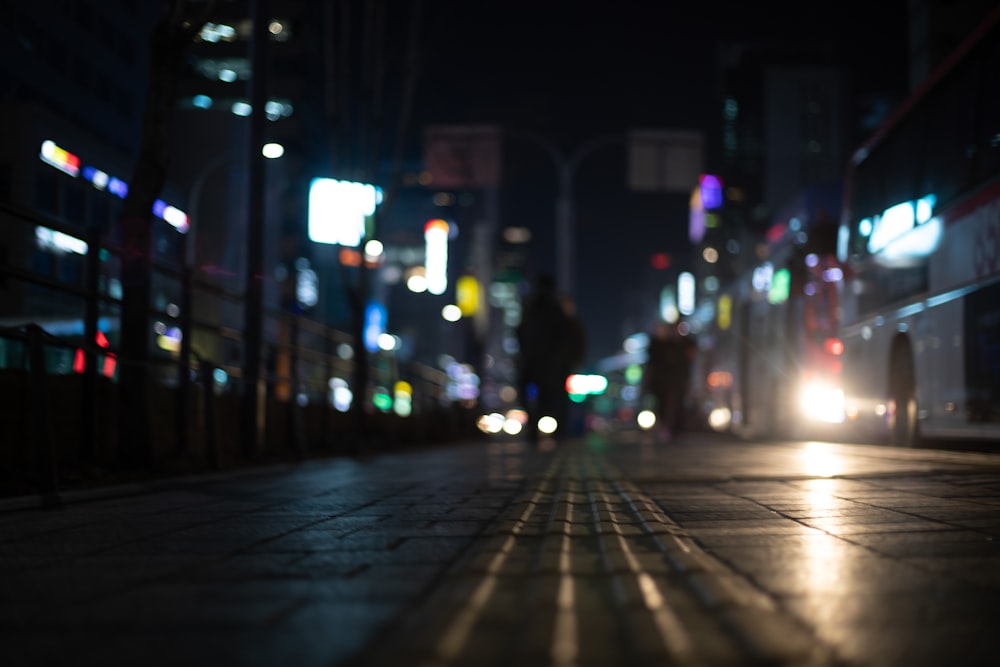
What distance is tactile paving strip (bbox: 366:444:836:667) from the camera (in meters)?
2.58

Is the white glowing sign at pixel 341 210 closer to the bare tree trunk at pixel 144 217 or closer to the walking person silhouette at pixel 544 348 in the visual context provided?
the walking person silhouette at pixel 544 348

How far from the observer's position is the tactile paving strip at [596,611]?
2.58 metres

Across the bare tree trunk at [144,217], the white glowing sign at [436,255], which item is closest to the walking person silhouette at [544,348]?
the bare tree trunk at [144,217]

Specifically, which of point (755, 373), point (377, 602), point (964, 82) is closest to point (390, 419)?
point (755, 373)

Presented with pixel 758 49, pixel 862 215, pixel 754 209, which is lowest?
pixel 862 215

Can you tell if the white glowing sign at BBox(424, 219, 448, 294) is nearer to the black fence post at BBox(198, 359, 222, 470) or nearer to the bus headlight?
the bus headlight

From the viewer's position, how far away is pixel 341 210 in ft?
74.5

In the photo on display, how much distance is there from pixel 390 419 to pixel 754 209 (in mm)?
148258

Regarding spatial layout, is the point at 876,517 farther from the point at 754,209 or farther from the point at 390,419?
the point at 754,209

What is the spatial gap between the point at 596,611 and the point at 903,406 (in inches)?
437

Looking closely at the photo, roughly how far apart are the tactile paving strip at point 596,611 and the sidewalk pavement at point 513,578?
10 mm

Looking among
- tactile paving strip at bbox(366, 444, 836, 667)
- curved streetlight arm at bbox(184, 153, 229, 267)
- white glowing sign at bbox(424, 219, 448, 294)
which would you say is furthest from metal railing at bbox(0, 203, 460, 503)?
white glowing sign at bbox(424, 219, 448, 294)

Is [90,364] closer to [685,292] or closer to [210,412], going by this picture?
[210,412]

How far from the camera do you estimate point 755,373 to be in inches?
1018
